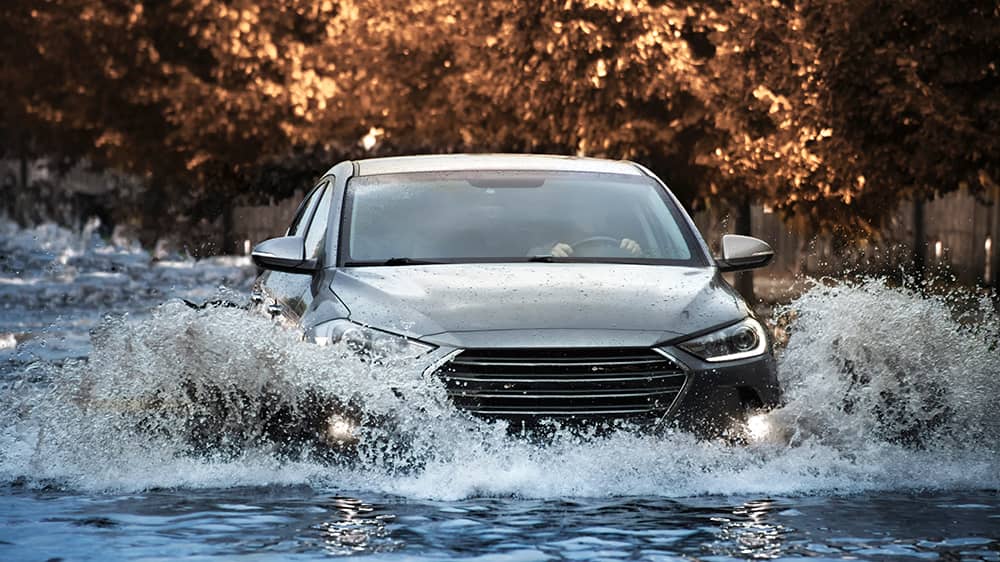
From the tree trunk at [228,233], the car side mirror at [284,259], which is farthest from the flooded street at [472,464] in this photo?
the tree trunk at [228,233]

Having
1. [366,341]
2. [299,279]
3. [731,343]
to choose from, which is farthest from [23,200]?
[731,343]

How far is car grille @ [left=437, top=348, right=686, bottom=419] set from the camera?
8.66 meters

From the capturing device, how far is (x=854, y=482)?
934 centimetres

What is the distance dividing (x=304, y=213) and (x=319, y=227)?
1299 mm

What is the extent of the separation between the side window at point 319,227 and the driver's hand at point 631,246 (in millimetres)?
1413

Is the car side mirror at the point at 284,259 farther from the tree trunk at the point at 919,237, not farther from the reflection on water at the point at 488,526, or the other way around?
the tree trunk at the point at 919,237

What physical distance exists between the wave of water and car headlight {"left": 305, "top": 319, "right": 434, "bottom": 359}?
9cm

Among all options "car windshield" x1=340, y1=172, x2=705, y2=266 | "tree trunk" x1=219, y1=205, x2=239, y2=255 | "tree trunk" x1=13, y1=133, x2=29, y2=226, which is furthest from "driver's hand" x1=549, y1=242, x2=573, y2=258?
"tree trunk" x1=13, y1=133, x2=29, y2=226

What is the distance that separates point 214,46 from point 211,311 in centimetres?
2784

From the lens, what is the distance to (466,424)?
340 inches

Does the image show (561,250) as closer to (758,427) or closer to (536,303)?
(536,303)

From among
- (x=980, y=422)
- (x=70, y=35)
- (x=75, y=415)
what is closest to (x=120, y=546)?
(x=75, y=415)

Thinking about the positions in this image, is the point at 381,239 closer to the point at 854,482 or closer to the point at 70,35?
the point at 854,482

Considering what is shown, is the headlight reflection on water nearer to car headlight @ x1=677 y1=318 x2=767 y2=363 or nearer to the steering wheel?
car headlight @ x1=677 y1=318 x2=767 y2=363
